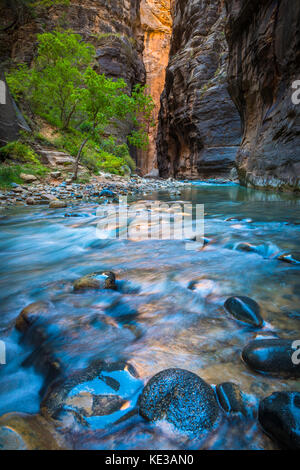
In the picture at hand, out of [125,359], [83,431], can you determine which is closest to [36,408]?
[83,431]

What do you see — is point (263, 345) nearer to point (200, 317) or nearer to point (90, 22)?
Answer: point (200, 317)

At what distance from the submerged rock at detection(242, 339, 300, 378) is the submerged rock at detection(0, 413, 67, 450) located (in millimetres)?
713

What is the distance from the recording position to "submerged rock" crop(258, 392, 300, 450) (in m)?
0.62

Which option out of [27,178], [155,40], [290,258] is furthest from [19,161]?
[155,40]

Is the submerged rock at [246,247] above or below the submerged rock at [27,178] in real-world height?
below

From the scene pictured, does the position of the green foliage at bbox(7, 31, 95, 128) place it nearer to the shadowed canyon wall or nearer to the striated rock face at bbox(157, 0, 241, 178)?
the shadowed canyon wall

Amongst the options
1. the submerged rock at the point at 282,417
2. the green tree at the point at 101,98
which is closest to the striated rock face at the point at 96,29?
the green tree at the point at 101,98

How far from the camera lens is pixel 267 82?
778cm

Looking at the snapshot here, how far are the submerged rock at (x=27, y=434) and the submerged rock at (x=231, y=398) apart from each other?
505mm

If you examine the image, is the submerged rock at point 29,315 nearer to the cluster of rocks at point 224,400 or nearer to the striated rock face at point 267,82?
the cluster of rocks at point 224,400

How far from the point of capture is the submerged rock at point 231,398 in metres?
0.74

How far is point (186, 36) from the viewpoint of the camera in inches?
924

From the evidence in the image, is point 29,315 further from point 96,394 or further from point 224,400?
point 224,400

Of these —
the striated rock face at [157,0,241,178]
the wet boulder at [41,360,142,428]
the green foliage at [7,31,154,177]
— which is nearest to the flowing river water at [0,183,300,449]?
the wet boulder at [41,360,142,428]
